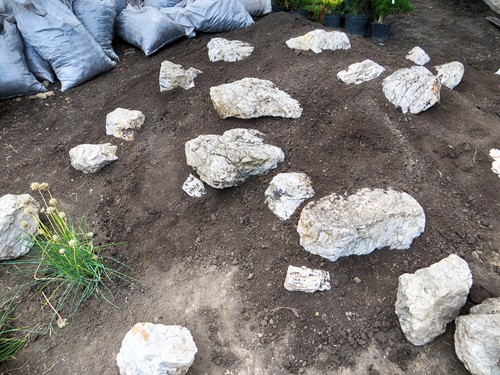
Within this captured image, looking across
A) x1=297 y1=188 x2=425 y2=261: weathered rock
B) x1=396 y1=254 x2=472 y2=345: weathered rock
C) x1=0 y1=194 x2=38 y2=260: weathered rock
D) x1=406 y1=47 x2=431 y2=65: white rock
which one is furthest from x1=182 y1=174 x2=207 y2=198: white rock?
x1=406 y1=47 x2=431 y2=65: white rock

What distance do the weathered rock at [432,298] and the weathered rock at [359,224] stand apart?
9.7 inches

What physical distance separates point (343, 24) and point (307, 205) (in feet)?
11.6

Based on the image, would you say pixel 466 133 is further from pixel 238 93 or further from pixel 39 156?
pixel 39 156

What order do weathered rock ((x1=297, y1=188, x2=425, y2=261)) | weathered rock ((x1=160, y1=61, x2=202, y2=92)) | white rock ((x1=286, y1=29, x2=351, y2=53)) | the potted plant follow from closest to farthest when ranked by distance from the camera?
weathered rock ((x1=297, y1=188, x2=425, y2=261))
weathered rock ((x1=160, y1=61, x2=202, y2=92))
white rock ((x1=286, y1=29, x2=351, y2=53))
the potted plant

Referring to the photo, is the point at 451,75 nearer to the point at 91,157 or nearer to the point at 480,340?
the point at 480,340

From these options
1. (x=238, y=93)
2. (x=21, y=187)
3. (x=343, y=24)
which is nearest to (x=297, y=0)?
(x=343, y=24)

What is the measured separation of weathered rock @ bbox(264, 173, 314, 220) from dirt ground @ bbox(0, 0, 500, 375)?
2.2 inches

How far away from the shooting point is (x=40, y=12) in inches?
137

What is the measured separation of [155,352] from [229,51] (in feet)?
8.87

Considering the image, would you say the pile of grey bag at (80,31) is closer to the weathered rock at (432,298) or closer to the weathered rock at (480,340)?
the weathered rock at (432,298)

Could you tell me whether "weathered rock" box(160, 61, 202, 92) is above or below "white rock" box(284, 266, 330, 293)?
above

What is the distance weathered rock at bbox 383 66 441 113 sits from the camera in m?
2.61

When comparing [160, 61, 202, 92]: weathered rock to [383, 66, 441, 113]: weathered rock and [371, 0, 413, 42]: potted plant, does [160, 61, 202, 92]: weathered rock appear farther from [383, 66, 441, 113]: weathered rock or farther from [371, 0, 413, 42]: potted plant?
[371, 0, 413, 42]: potted plant

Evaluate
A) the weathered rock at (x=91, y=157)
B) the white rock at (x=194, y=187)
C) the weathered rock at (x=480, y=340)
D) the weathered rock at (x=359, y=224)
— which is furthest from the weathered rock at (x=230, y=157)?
the weathered rock at (x=480, y=340)
